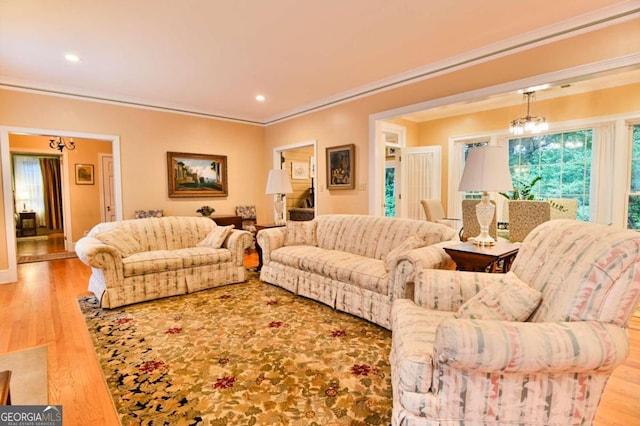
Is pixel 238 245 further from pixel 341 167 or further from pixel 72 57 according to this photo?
pixel 72 57

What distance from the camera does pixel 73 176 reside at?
684 cm

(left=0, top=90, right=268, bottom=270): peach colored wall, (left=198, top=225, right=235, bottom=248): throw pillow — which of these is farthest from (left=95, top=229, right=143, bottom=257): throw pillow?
(left=0, top=90, right=268, bottom=270): peach colored wall

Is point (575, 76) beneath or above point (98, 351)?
above

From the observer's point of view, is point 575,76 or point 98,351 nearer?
point 98,351

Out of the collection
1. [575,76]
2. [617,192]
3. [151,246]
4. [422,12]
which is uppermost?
[422,12]

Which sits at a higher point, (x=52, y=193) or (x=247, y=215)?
(x=52, y=193)

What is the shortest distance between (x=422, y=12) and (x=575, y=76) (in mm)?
1470

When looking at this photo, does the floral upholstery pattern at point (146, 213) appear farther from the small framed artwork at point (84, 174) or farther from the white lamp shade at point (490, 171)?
the white lamp shade at point (490, 171)

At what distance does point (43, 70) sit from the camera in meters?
3.91

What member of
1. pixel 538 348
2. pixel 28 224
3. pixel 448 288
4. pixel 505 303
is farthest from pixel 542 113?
pixel 28 224

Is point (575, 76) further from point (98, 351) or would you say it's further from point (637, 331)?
point (98, 351)

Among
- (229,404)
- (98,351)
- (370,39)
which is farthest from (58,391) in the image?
(370,39)

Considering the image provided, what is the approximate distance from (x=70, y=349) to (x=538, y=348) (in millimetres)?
3024

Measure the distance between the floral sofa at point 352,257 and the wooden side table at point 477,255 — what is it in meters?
0.13
